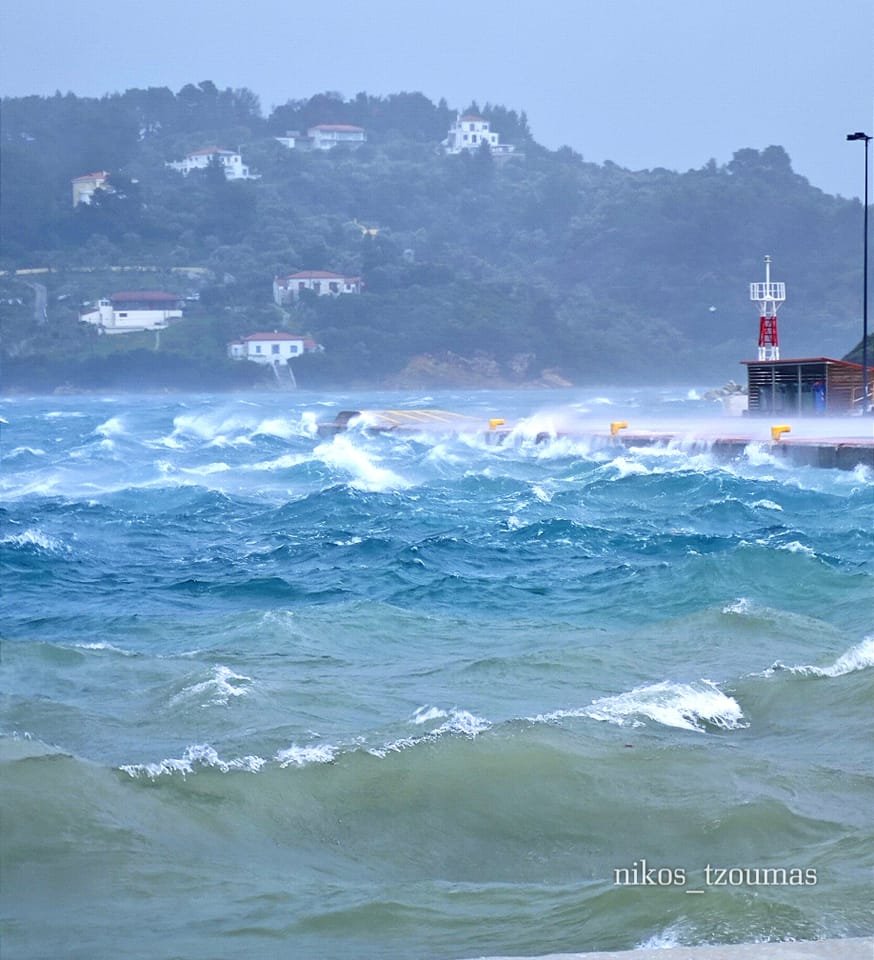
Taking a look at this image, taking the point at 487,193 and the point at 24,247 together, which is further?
the point at 487,193

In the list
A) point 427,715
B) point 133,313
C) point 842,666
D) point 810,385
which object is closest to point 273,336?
point 133,313

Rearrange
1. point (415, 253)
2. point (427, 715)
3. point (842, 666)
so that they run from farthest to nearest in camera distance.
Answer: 1. point (415, 253)
2. point (842, 666)
3. point (427, 715)

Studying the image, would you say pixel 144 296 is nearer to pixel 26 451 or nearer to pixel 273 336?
pixel 273 336

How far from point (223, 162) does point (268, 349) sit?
51277 millimetres

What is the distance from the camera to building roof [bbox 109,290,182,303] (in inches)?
4245

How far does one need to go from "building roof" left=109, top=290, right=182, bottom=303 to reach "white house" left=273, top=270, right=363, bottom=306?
26.2 feet

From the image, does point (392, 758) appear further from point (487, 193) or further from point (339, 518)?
point (487, 193)

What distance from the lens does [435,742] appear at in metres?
7.95

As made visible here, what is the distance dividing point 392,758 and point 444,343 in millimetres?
100696

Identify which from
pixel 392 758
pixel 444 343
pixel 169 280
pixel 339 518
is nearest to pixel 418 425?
pixel 339 518

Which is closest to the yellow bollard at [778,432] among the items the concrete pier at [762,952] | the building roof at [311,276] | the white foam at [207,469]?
the white foam at [207,469]

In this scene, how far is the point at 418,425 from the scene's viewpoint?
42969 millimetres

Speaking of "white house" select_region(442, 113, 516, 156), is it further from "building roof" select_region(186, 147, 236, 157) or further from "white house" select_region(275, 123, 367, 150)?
"building roof" select_region(186, 147, 236, 157)

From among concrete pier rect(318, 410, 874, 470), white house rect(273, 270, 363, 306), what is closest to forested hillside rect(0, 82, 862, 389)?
white house rect(273, 270, 363, 306)
